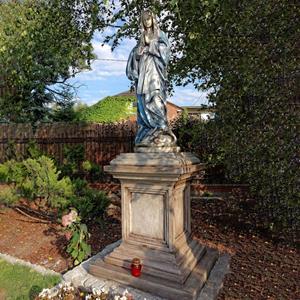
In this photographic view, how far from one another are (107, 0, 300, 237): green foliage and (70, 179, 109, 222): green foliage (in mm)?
2622

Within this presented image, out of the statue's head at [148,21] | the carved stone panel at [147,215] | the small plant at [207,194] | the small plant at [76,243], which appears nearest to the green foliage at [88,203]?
the small plant at [76,243]

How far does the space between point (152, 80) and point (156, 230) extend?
6.14ft

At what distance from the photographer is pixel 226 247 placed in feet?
17.7

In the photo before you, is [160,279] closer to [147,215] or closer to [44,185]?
[147,215]

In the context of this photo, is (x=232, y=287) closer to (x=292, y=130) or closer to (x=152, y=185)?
(x=152, y=185)

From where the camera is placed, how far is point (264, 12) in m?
4.64

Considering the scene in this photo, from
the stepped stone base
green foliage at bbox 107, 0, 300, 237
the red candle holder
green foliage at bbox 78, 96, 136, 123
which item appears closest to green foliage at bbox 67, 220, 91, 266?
the stepped stone base

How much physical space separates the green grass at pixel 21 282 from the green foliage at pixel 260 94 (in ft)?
10.3

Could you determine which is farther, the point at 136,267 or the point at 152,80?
the point at 152,80

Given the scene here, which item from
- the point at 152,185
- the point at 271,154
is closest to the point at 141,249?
the point at 152,185

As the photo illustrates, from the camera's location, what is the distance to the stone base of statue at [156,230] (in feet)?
12.0

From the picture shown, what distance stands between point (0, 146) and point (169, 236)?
1055cm

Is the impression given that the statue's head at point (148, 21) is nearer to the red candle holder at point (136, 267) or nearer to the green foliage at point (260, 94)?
the green foliage at point (260, 94)

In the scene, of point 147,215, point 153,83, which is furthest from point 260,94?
point 147,215
